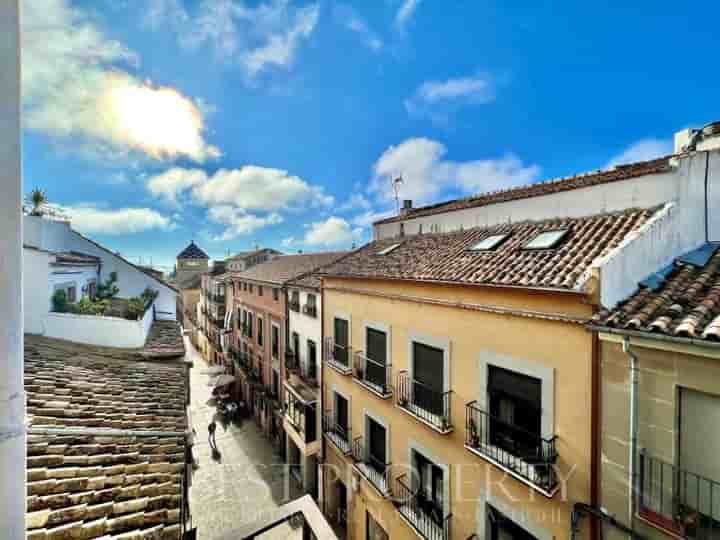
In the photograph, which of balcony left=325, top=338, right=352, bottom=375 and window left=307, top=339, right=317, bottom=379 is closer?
balcony left=325, top=338, right=352, bottom=375

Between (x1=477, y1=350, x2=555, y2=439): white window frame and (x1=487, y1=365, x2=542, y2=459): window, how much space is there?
9 centimetres

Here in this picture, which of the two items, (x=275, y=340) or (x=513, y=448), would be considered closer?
(x=513, y=448)

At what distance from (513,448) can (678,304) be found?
345 cm

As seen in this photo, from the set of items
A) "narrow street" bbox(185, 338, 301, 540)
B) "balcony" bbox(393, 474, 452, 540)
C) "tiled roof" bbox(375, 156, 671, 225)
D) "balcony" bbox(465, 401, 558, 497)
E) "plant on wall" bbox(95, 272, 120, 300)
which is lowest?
"narrow street" bbox(185, 338, 301, 540)

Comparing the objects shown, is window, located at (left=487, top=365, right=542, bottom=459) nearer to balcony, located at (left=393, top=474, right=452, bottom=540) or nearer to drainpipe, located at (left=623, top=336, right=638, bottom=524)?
drainpipe, located at (left=623, top=336, right=638, bottom=524)

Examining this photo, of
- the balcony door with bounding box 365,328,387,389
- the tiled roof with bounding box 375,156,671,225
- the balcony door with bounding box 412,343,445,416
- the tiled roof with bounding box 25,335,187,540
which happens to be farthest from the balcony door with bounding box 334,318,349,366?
the tiled roof with bounding box 25,335,187,540

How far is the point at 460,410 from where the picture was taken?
680 centimetres

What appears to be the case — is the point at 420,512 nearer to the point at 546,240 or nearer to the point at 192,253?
the point at 546,240

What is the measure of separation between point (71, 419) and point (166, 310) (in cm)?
1139

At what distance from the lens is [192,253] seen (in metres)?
52.2

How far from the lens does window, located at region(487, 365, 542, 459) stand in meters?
5.62

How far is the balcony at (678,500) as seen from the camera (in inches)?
151

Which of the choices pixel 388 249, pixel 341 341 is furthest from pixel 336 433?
pixel 388 249

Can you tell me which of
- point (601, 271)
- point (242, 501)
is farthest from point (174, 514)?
point (242, 501)
